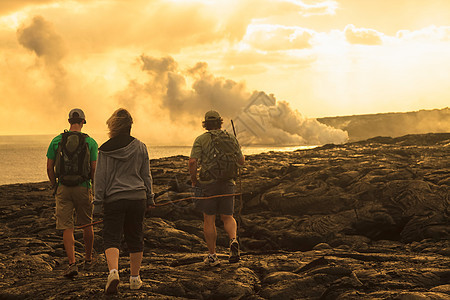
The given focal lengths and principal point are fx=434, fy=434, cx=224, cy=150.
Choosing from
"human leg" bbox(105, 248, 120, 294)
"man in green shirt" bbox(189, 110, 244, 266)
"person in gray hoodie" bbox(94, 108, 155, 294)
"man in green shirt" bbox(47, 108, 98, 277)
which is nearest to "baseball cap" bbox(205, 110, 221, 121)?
"man in green shirt" bbox(189, 110, 244, 266)

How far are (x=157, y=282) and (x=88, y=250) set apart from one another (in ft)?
6.90

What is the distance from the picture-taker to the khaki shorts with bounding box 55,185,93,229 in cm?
769

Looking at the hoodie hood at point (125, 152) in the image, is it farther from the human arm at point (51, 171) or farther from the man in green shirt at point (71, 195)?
the human arm at point (51, 171)

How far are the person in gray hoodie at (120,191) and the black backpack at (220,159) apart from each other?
5.59 ft

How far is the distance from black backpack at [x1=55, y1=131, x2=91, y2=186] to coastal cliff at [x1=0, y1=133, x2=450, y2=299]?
5.74 ft

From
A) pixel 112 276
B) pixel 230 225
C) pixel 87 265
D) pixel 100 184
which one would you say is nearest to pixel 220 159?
pixel 230 225

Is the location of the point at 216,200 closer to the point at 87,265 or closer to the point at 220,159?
the point at 220,159

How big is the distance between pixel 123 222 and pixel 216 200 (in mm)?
2168

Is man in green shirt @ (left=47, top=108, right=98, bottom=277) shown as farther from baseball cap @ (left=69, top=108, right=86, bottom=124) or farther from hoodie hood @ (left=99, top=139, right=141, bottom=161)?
hoodie hood @ (left=99, top=139, right=141, bottom=161)

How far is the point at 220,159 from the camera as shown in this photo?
7941 millimetres

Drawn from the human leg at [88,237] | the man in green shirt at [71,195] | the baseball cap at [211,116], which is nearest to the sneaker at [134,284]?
the man in green shirt at [71,195]

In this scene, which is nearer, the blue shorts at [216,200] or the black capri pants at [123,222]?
the black capri pants at [123,222]

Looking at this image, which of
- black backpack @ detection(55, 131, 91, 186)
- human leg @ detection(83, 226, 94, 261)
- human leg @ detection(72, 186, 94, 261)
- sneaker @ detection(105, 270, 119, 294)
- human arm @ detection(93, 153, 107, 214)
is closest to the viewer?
sneaker @ detection(105, 270, 119, 294)

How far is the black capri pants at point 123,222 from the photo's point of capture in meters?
6.25
